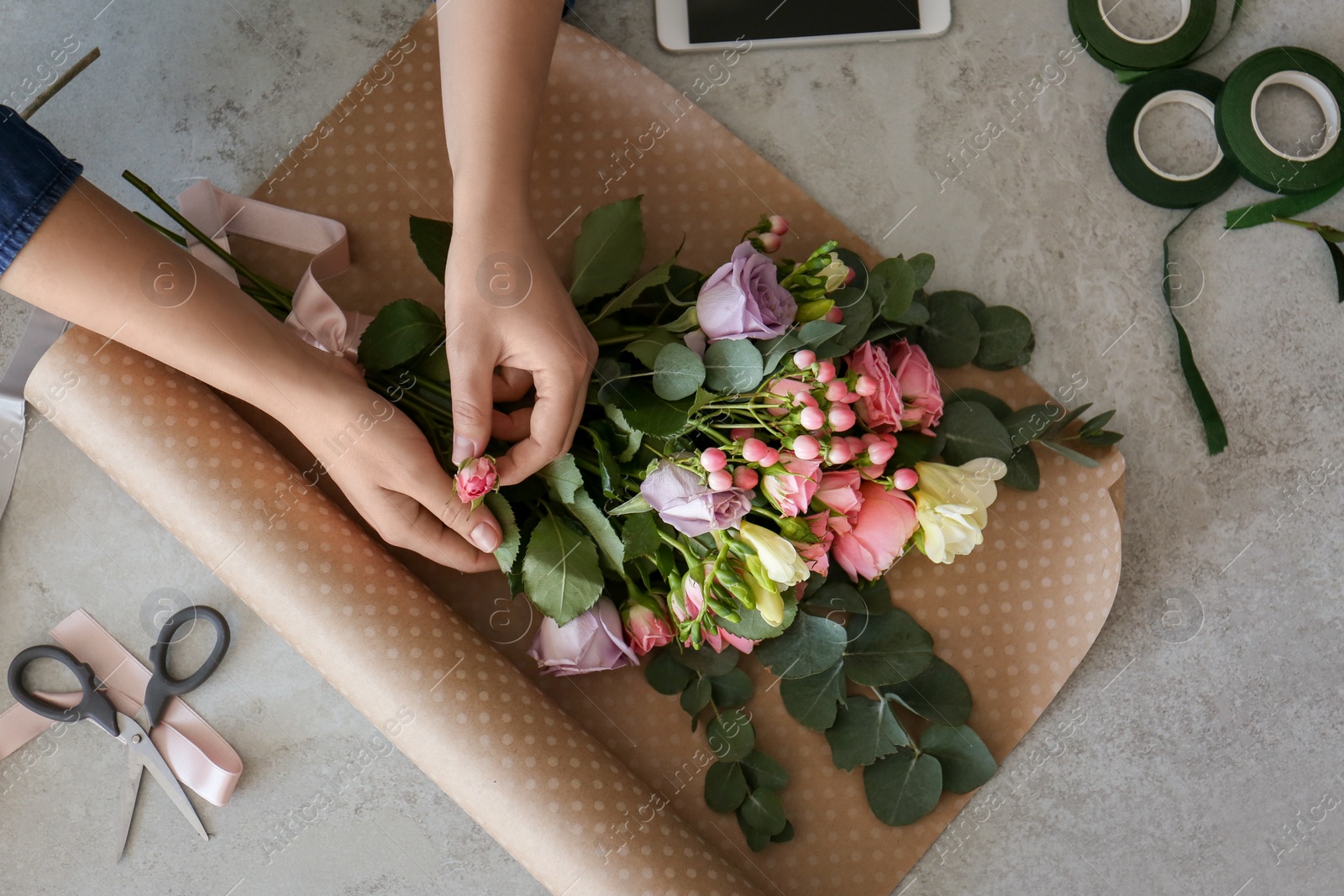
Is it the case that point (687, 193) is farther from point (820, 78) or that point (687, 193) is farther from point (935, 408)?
point (935, 408)

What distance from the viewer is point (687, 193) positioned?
84 centimetres

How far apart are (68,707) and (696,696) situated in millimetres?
602

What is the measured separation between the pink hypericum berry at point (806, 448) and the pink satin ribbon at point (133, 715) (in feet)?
2.07

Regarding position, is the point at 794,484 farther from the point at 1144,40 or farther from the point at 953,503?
the point at 1144,40

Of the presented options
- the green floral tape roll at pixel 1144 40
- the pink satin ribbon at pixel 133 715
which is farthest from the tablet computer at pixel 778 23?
the pink satin ribbon at pixel 133 715

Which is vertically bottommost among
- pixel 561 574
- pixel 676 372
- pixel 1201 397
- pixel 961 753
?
pixel 961 753

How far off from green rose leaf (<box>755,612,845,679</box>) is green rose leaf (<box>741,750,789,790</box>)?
0.26ft

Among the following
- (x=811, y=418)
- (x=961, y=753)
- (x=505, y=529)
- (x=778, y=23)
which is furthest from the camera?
(x=778, y=23)

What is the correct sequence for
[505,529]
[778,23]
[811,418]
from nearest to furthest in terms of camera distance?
1. [811,418]
2. [505,529]
3. [778,23]

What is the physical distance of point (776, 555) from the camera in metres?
0.58

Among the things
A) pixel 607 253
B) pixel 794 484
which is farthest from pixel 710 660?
pixel 607 253

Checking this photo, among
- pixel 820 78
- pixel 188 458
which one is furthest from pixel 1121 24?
pixel 188 458

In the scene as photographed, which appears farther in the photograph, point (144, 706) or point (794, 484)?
point (144, 706)

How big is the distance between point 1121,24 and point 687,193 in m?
0.51
